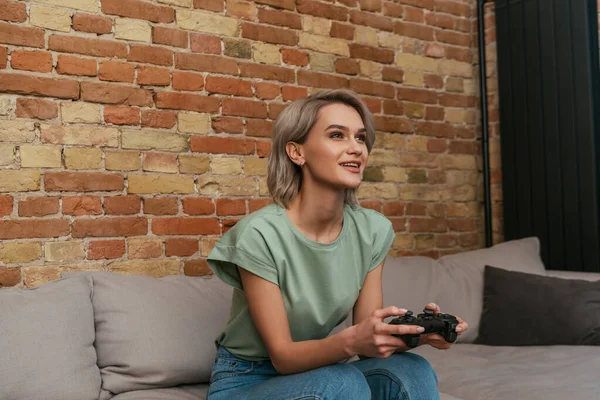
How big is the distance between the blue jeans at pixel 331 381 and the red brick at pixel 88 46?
1.25 meters

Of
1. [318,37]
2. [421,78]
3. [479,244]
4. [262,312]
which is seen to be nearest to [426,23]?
[421,78]

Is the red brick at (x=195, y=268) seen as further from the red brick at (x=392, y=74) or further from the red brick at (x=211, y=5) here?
the red brick at (x=392, y=74)

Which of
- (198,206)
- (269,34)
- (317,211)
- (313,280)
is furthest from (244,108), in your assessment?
(313,280)

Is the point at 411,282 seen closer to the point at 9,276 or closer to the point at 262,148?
the point at 262,148

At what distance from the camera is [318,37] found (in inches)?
116

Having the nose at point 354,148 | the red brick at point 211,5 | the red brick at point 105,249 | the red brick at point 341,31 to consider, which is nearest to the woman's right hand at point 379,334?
the nose at point 354,148

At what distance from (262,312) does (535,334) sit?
1356 mm

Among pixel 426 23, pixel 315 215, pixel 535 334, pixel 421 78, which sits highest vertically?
pixel 426 23

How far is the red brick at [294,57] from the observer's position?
283 cm

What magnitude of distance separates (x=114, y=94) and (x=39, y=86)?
26 centimetres

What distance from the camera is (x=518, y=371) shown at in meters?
2.15

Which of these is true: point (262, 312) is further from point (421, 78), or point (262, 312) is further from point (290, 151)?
point (421, 78)

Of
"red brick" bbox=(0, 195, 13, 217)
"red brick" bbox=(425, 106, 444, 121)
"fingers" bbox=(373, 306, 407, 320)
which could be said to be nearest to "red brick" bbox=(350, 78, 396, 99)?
"red brick" bbox=(425, 106, 444, 121)

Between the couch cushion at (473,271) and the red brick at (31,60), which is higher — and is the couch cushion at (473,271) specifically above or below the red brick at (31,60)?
below
